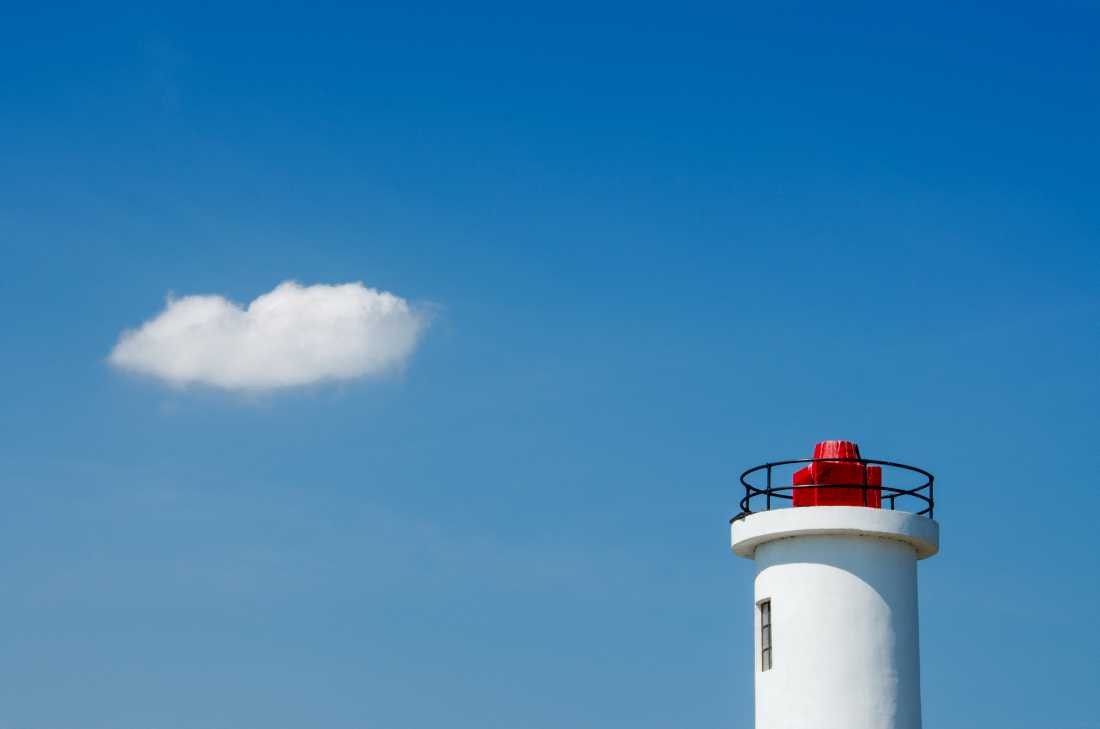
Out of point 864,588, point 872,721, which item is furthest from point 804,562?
point 872,721

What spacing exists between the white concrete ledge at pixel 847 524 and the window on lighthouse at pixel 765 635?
3.94 feet

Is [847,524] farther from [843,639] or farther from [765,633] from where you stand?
[765,633]

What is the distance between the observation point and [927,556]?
25.5 meters

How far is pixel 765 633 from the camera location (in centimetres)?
2531

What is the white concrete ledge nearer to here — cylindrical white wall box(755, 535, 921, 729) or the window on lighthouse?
cylindrical white wall box(755, 535, 921, 729)

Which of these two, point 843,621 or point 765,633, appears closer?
point 843,621

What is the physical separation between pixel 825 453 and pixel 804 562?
83.4 inches

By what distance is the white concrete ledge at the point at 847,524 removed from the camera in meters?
24.3

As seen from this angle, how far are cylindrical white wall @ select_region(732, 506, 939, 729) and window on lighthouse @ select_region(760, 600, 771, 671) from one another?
7.2 inches

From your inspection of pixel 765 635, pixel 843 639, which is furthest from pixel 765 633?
pixel 843 639

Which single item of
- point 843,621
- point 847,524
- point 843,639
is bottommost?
point 843,639

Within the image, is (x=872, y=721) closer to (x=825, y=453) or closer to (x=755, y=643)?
(x=755, y=643)

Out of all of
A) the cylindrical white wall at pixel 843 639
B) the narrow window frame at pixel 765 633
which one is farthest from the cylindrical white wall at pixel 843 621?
the narrow window frame at pixel 765 633

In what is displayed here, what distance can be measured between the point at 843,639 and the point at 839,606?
0.54 meters
